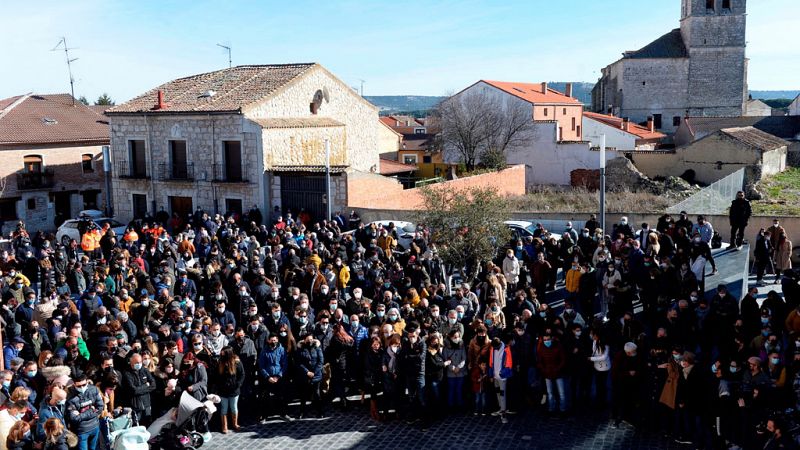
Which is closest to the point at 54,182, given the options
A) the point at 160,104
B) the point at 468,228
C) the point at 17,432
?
the point at 160,104

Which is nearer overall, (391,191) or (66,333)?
(66,333)

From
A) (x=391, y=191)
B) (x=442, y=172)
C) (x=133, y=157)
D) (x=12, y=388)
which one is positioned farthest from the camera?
(x=442, y=172)

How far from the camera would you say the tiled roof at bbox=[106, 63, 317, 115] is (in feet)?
95.3

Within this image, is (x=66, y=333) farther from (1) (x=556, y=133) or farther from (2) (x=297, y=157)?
(1) (x=556, y=133)

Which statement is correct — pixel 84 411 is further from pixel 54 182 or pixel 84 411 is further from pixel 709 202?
pixel 54 182

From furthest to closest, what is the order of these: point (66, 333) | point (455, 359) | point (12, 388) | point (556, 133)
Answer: point (556, 133) < point (66, 333) < point (455, 359) < point (12, 388)

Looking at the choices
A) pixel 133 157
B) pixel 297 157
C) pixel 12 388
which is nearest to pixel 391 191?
pixel 297 157

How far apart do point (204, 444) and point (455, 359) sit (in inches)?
151

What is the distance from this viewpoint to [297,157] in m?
29.6

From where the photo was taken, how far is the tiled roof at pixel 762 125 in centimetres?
5297

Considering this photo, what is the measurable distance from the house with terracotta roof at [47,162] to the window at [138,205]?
605cm

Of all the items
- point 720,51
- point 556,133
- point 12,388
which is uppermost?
point 720,51

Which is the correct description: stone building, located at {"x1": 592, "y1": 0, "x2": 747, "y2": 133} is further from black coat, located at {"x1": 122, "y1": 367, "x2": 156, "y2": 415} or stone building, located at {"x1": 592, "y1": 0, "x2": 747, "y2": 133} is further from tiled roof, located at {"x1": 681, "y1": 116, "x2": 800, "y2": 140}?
black coat, located at {"x1": 122, "y1": 367, "x2": 156, "y2": 415}

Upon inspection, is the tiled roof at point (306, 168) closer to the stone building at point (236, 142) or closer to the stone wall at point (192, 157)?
the stone building at point (236, 142)
